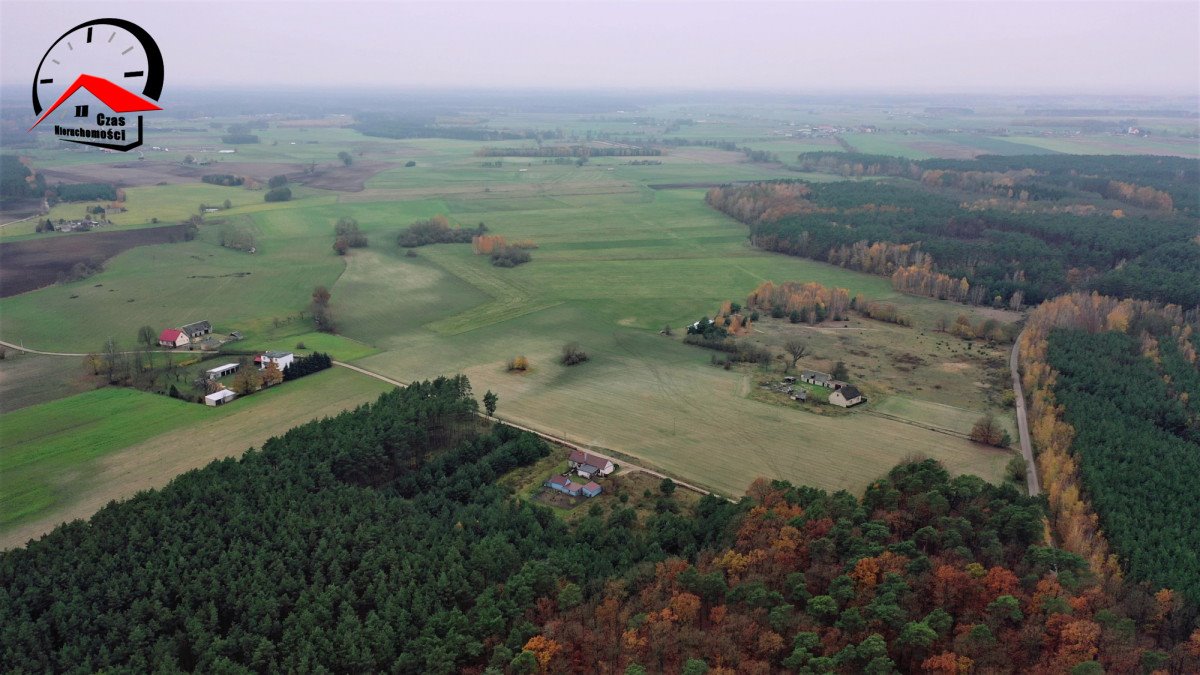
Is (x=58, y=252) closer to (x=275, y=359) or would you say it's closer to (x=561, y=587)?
(x=275, y=359)

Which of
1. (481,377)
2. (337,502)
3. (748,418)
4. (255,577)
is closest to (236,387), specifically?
(481,377)

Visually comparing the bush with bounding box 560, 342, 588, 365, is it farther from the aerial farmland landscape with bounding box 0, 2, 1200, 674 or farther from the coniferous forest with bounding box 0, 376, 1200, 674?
the coniferous forest with bounding box 0, 376, 1200, 674

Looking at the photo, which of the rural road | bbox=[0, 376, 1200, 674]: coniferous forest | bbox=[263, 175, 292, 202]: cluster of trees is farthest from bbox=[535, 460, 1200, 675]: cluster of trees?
bbox=[263, 175, 292, 202]: cluster of trees

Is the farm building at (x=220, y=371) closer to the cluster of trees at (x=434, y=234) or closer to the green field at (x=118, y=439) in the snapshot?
the green field at (x=118, y=439)

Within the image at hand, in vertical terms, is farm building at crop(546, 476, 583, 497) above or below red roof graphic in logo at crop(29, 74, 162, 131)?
below

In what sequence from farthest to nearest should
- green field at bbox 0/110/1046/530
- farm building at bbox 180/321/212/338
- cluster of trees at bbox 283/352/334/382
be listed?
farm building at bbox 180/321/212/338, cluster of trees at bbox 283/352/334/382, green field at bbox 0/110/1046/530

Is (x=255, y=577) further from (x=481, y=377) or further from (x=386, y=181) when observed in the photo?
(x=386, y=181)
